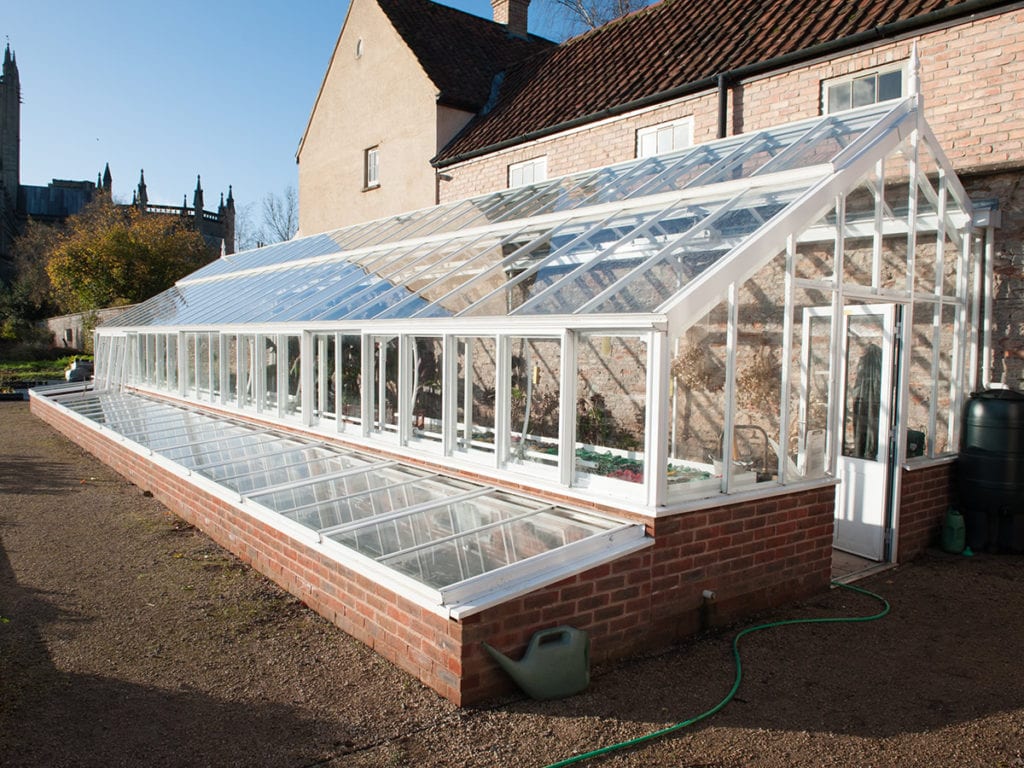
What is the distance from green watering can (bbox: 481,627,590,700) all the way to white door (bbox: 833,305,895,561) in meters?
3.76

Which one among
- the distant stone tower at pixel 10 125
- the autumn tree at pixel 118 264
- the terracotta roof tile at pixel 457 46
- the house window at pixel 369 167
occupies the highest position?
the distant stone tower at pixel 10 125

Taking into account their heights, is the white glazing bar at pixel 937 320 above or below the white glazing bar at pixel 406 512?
above

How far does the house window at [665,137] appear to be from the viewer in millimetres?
11047

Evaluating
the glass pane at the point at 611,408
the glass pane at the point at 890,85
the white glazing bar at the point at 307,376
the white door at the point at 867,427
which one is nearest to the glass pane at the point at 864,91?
the glass pane at the point at 890,85

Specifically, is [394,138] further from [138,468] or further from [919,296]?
[919,296]

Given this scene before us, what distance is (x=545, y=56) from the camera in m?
15.9

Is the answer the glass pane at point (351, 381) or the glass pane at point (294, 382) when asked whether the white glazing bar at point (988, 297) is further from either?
the glass pane at point (294, 382)

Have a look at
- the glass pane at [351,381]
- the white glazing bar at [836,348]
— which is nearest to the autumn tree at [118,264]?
the glass pane at [351,381]

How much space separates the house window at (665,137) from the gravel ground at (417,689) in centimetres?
699

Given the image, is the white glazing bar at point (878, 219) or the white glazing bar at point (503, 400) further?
the white glazing bar at point (878, 219)

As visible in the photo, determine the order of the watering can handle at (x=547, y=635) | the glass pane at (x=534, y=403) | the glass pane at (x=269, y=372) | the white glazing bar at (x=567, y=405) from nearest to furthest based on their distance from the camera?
the watering can handle at (x=547, y=635), the white glazing bar at (x=567, y=405), the glass pane at (x=534, y=403), the glass pane at (x=269, y=372)

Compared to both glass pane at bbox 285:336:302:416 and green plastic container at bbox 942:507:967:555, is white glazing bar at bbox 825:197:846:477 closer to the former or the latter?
green plastic container at bbox 942:507:967:555

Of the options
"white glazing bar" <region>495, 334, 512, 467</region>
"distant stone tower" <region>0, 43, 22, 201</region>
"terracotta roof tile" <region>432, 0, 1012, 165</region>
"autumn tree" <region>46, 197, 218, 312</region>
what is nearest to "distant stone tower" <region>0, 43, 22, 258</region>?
"distant stone tower" <region>0, 43, 22, 201</region>

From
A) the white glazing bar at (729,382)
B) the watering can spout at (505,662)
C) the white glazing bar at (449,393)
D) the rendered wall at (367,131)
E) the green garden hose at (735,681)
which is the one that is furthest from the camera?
the rendered wall at (367,131)
